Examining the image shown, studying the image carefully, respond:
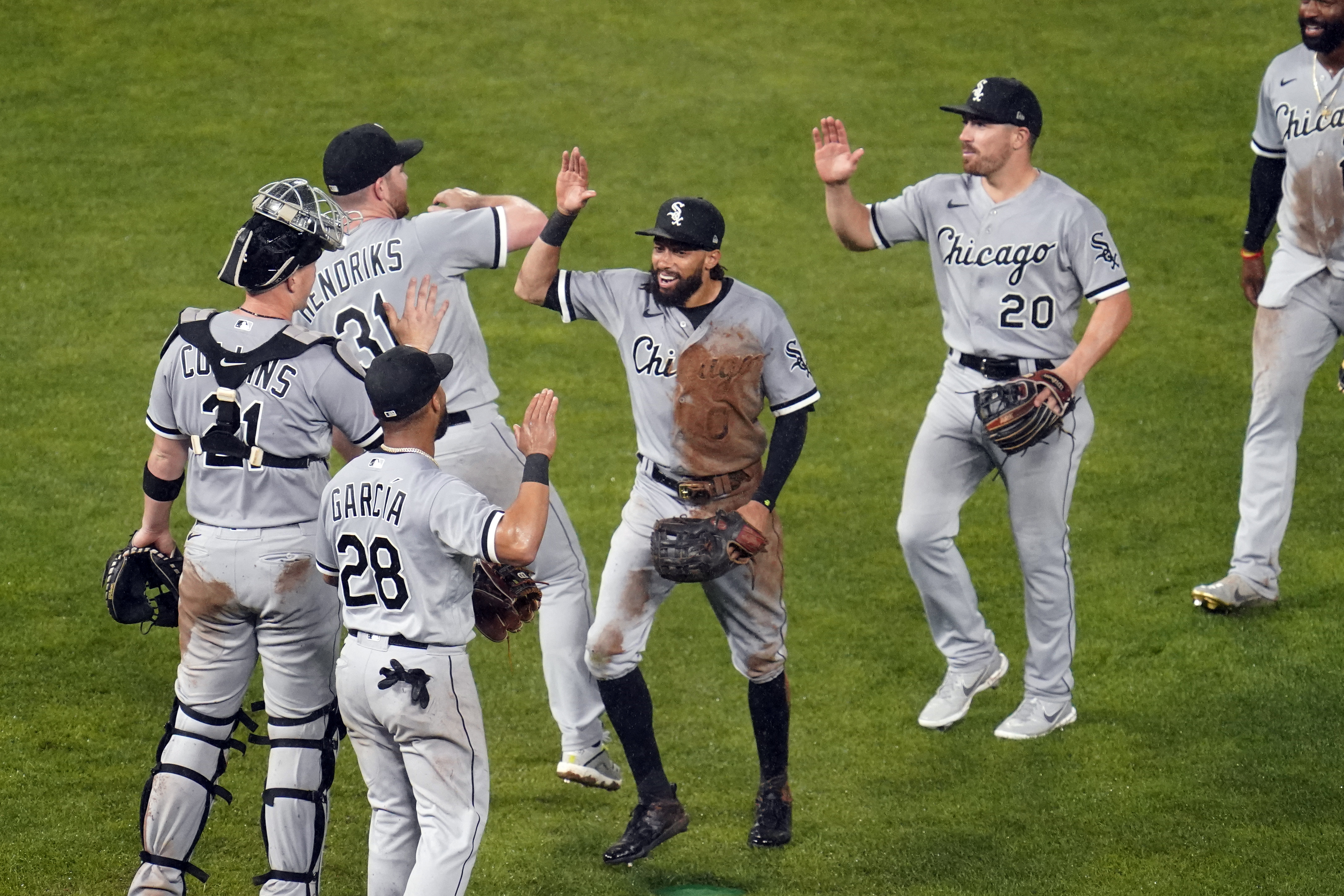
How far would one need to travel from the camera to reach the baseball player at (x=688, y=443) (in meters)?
5.43

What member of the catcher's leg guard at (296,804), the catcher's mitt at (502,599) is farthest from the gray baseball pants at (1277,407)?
the catcher's leg guard at (296,804)

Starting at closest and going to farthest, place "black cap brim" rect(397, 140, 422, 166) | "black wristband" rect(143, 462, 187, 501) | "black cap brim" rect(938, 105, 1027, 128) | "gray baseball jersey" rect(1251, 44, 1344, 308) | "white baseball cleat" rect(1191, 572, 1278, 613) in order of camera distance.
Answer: "black wristband" rect(143, 462, 187, 501)
"black cap brim" rect(397, 140, 422, 166)
"black cap brim" rect(938, 105, 1027, 128)
"gray baseball jersey" rect(1251, 44, 1344, 308)
"white baseball cleat" rect(1191, 572, 1278, 613)

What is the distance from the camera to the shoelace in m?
4.44

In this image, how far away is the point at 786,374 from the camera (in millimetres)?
5426

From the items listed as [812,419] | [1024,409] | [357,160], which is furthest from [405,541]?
[812,419]

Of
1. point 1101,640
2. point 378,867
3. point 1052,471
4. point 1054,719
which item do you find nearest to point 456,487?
point 378,867

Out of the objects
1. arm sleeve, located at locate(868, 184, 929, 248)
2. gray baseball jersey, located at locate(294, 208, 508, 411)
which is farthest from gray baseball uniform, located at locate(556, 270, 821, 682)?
arm sleeve, located at locate(868, 184, 929, 248)

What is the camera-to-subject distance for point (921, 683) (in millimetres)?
6906

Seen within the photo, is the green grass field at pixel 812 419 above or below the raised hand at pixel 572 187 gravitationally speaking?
below

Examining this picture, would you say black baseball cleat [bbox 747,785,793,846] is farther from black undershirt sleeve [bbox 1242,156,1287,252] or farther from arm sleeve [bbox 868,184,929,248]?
black undershirt sleeve [bbox 1242,156,1287,252]

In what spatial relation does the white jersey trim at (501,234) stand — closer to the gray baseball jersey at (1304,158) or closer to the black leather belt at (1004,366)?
the black leather belt at (1004,366)

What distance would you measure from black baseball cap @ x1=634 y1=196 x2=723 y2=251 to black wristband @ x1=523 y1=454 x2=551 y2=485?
1012mm

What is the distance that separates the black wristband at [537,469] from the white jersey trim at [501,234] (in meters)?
1.25

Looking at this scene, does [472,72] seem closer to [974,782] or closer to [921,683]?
[921,683]
